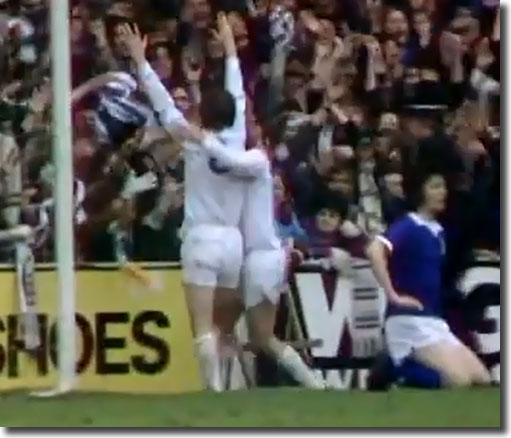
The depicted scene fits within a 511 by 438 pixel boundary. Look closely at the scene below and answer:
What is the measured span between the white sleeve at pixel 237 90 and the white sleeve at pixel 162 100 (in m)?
0.29

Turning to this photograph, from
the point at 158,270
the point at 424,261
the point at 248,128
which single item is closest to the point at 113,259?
the point at 158,270

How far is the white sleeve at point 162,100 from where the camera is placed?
33.6ft

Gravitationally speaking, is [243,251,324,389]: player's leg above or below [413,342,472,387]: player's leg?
above

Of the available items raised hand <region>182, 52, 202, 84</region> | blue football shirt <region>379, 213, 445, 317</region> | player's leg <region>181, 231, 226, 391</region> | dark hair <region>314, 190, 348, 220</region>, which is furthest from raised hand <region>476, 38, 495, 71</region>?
player's leg <region>181, 231, 226, 391</region>

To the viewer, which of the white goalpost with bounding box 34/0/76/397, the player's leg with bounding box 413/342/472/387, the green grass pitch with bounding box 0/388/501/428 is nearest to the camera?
the green grass pitch with bounding box 0/388/501/428

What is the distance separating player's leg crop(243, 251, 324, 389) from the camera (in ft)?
33.6

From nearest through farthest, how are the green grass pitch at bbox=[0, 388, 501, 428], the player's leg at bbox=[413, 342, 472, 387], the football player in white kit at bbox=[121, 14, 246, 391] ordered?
the green grass pitch at bbox=[0, 388, 501, 428], the player's leg at bbox=[413, 342, 472, 387], the football player in white kit at bbox=[121, 14, 246, 391]

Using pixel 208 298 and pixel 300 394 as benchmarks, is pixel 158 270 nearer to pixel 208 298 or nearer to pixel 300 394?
pixel 208 298

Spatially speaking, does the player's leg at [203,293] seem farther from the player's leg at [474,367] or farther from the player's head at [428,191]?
the player's leg at [474,367]

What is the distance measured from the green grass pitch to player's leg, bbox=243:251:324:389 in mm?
116

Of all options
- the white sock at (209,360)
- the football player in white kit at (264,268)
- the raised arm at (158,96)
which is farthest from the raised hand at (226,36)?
the white sock at (209,360)

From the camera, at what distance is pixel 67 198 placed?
33.1ft

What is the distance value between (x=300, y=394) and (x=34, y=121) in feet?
6.82

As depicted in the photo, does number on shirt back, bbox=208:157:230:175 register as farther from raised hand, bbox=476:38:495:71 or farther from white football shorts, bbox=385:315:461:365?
raised hand, bbox=476:38:495:71
